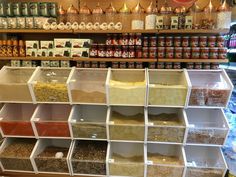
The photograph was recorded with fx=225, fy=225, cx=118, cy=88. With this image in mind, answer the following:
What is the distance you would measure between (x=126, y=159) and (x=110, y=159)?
267 millimetres

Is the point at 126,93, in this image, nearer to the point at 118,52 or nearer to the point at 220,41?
the point at 118,52

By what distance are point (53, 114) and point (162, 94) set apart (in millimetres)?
1403

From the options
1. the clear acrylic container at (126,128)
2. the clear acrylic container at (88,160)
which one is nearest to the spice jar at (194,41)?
the clear acrylic container at (126,128)

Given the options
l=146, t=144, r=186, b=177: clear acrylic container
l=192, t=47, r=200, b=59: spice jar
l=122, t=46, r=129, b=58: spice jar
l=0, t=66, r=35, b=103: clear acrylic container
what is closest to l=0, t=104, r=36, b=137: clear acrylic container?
l=0, t=66, r=35, b=103: clear acrylic container

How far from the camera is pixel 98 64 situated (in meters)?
2.63

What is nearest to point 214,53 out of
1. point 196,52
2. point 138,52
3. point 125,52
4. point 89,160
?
point 196,52

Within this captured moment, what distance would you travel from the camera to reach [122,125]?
2.37 meters

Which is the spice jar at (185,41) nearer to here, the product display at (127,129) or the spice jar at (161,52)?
the spice jar at (161,52)

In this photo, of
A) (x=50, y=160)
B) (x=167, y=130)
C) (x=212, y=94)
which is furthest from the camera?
(x=50, y=160)

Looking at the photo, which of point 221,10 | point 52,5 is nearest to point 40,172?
point 52,5

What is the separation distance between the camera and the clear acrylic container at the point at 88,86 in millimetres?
2387

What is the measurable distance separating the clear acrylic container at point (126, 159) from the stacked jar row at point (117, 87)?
668 millimetres

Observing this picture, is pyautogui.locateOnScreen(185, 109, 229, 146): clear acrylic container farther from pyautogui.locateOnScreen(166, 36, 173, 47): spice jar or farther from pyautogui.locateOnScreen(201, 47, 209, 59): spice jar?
pyautogui.locateOnScreen(166, 36, 173, 47): spice jar

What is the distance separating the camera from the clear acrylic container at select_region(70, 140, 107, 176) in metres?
2.49
